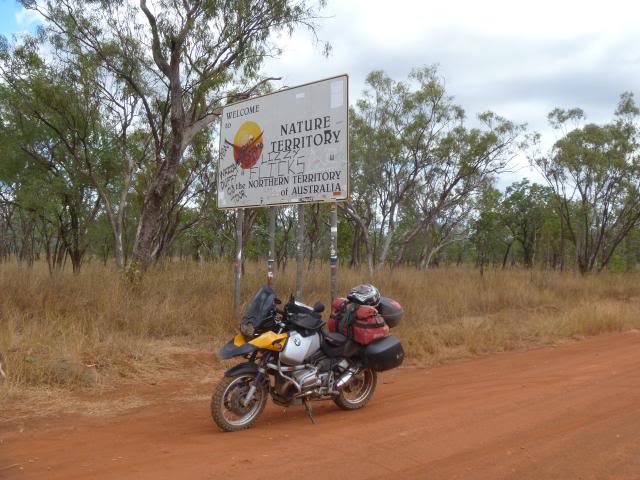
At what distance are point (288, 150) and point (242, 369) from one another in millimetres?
5252

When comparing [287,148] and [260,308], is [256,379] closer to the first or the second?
[260,308]

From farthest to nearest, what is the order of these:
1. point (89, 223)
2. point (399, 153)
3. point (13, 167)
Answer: point (399, 153) < point (89, 223) < point (13, 167)

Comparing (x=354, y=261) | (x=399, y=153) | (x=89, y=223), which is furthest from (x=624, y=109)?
(x=89, y=223)

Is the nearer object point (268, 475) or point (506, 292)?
point (268, 475)

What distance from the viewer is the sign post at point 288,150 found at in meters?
8.80

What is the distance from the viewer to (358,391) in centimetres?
581

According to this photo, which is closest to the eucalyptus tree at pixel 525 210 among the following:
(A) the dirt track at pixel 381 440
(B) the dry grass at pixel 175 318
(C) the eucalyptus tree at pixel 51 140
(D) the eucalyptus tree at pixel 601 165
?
(D) the eucalyptus tree at pixel 601 165

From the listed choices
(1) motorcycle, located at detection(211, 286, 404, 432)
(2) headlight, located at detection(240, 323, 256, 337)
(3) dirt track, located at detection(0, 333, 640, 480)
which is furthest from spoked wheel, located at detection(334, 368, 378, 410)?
(2) headlight, located at detection(240, 323, 256, 337)

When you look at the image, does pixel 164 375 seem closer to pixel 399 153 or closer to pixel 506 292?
pixel 506 292

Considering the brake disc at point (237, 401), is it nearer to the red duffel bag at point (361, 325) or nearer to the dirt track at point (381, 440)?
the dirt track at point (381, 440)

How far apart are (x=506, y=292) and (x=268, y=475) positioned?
1283 centimetres

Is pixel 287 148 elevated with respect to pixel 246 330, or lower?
elevated

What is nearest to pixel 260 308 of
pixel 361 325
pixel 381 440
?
pixel 361 325

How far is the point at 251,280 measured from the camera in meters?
12.1
